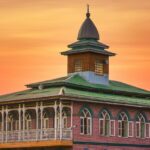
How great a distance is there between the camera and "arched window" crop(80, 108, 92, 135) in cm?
5528

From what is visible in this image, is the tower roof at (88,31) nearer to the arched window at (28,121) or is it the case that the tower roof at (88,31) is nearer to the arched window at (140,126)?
the arched window at (140,126)

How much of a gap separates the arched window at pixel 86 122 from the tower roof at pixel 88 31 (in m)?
10.1

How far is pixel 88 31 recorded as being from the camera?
63.6 m

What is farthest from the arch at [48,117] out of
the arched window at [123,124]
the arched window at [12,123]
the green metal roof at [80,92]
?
the arched window at [123,124]

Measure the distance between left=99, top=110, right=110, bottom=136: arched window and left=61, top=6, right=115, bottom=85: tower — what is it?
4.98 m

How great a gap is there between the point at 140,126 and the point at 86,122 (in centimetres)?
711

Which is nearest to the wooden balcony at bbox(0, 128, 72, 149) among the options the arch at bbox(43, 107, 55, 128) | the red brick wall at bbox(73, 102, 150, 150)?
the red brick wall at bbox(73, 102, 150, 150)

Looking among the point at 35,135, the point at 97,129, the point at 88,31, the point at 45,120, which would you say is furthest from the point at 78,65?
the point at 35,135

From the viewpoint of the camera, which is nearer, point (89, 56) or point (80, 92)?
point (80, 92)

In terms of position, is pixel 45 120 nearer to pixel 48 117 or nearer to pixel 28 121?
pixel 48 117

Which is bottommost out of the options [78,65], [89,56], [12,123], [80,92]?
[12,123]

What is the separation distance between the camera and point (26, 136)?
182 feet

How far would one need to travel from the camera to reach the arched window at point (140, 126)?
6050 cm

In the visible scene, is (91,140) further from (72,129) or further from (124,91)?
(124,91)
